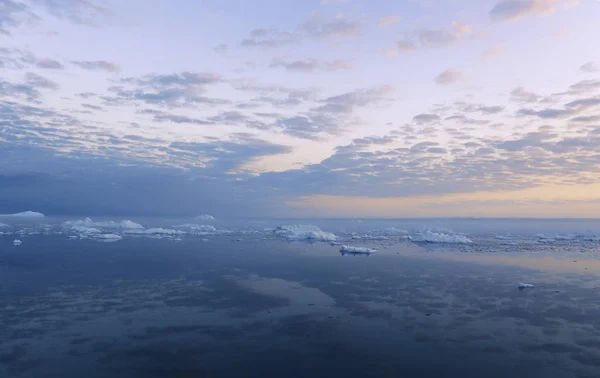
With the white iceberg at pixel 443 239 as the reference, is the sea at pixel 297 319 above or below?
below

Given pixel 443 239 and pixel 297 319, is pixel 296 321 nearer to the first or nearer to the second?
pixel 297 319

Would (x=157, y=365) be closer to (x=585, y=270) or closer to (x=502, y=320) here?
(x=502, y=320)

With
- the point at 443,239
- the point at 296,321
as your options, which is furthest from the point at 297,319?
the point at 443,239

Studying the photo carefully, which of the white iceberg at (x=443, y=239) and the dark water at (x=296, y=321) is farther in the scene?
the white iceberg at (x=443, y=239)

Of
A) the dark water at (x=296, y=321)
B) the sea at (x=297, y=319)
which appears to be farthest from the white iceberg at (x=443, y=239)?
the dark water at (x=296, y=321)

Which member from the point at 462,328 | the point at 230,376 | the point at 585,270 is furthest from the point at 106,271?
the point at 585,270

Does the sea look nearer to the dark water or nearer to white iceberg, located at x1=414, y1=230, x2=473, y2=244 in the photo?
the dark water

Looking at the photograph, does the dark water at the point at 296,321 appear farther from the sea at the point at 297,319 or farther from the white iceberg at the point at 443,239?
the white iceberg at the point at 443,239
